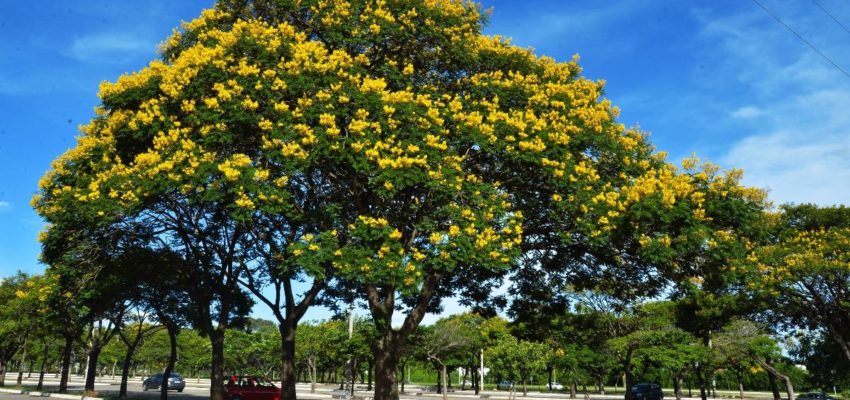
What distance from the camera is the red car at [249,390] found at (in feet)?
89.8

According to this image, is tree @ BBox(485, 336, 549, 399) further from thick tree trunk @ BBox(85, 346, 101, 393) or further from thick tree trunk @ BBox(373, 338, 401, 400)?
thick tree trunk @ BBox(85, 346, 101, 393)

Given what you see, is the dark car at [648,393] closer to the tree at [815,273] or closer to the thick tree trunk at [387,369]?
the tree at [815,273]

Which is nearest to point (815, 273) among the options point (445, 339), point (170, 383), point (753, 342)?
point (753, 342)

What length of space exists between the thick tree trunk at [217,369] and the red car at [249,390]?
4.67 m

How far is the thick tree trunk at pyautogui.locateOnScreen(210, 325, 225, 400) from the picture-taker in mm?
22500

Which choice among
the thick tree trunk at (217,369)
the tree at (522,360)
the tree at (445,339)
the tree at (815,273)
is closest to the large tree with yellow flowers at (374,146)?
the thick tree trunk at (217,369)

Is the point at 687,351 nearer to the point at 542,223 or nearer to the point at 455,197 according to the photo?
the point at 542,223

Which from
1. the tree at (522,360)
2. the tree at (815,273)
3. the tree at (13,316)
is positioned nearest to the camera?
the tree at (815,273)

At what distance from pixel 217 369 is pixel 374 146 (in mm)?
13643

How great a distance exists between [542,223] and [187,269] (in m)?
13.8

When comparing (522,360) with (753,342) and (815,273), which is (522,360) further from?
(815,273)

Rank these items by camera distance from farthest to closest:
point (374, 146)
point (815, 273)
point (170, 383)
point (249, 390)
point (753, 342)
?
point (170, 383) → point (753, 342) → point (249, 390) → point (815, 273) → point (374, 146)

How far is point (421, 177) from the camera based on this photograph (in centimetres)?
1385

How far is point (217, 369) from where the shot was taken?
22781 mm
